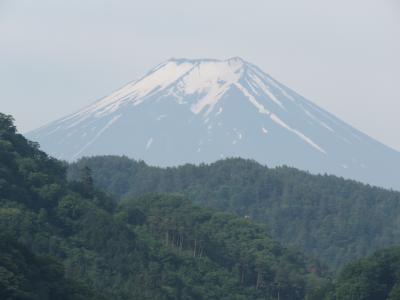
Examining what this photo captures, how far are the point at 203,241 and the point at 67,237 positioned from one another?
32.0 feet

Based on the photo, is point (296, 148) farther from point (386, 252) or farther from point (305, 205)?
point (386, 252)

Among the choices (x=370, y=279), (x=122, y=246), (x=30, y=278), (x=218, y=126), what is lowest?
(x=30, y=278)

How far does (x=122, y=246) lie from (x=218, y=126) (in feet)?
374

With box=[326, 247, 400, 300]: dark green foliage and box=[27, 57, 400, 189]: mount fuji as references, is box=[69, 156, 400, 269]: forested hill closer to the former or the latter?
box=[326, 247, 400, 300]: dark green foliage

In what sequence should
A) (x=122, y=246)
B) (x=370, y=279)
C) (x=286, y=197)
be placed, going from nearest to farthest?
(x=370, y=279) → (x=122, y=246) → (x=286, y=197)

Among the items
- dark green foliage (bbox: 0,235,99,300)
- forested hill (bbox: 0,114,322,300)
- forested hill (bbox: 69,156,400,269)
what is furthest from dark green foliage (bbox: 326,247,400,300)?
forested hill (bbox: 69,156,400,269)

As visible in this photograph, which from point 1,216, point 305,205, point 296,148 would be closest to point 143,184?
point 305,205

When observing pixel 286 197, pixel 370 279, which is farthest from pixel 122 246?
pixel 286 197

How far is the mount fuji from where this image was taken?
155 metres

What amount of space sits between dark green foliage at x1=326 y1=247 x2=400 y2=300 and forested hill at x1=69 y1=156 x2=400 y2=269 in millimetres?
28128

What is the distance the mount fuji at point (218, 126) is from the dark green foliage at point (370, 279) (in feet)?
347

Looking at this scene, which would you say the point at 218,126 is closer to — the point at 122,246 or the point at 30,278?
the point at 122,246

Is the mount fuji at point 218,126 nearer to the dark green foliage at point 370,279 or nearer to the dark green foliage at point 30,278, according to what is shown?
the dark green foliage at point 370,279

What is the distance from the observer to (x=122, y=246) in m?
45.8
